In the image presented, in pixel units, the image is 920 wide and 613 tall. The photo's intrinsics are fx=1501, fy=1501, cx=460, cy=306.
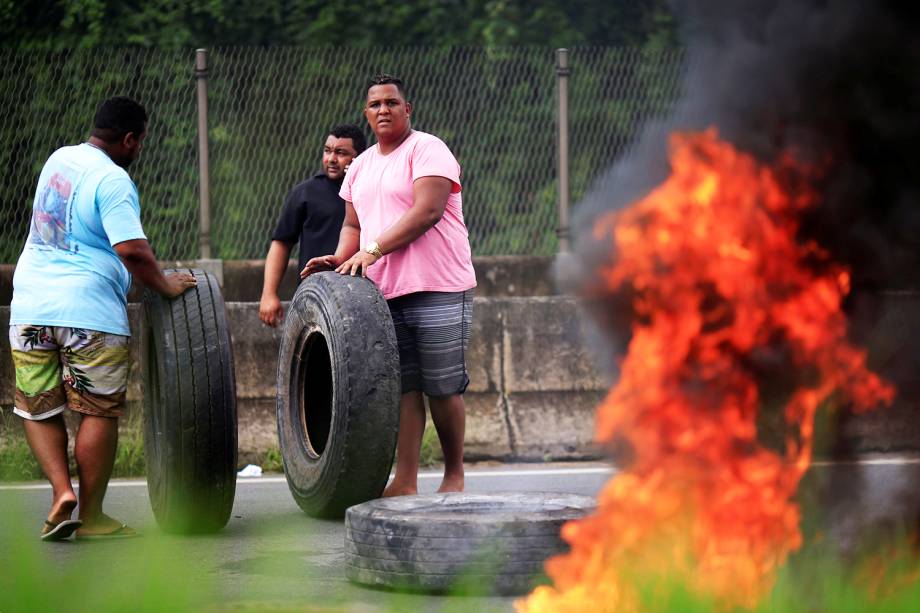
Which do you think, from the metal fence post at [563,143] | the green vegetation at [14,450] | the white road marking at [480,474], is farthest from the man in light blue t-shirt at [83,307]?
the metal fence post at [563,143]

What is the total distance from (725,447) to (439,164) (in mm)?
2715

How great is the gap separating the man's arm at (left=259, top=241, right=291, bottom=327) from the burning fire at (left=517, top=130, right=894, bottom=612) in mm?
3408

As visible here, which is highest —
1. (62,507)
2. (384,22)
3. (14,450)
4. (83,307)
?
(384,22)

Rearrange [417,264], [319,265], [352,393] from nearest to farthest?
[352,393], [417,264], [319,265]

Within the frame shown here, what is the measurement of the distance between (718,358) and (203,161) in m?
6.40

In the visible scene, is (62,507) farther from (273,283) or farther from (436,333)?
(273,283)

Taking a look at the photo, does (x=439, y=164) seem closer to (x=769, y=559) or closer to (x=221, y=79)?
(x=769, y=559)

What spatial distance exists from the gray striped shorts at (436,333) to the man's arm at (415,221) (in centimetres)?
27

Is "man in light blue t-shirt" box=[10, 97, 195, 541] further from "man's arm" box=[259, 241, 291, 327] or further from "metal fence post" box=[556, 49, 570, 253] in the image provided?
"metal fence post" box=[556, 49, 570, 253]

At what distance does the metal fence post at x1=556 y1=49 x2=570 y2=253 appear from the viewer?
10336 millimetres

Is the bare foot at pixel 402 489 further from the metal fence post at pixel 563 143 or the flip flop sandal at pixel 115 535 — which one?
the metal fence post at pixel 563 143

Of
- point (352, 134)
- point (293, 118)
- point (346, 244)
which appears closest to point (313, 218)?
point (352, 134)

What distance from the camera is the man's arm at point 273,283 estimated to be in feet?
25.5

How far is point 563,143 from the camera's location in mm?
10492
